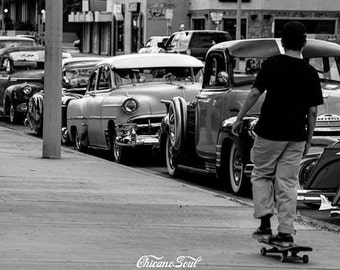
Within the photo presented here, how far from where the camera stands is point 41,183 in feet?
43.4

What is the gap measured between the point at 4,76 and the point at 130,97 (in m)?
11.5

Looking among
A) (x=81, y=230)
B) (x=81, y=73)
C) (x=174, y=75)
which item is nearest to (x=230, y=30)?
(x=81, y=73)

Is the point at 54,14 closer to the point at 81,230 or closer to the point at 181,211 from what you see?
the point at 181,211

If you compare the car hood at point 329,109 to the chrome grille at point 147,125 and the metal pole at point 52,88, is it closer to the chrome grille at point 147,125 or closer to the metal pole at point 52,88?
the chrome grille at point 147,125

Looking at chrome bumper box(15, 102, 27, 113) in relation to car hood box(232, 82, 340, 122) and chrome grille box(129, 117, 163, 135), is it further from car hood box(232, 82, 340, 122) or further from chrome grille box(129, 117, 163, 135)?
car hood box(232, 82, 340, 122)

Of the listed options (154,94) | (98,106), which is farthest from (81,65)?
(154,94)

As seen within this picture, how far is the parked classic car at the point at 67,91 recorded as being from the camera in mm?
22656

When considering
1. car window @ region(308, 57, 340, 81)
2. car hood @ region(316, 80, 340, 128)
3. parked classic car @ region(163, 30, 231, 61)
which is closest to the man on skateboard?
car hood @ region(316, 80, 340, 128)

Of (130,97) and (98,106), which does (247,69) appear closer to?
(130,97)

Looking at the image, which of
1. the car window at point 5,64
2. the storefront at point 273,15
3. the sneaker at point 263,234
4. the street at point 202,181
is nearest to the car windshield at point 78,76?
the street at point 202,181

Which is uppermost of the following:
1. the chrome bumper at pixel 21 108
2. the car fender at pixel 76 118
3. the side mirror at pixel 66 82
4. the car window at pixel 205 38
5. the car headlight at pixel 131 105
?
the car headlight at pixel 131 105

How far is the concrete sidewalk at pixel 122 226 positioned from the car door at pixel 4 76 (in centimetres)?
1347

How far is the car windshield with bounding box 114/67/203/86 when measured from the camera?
18766mm

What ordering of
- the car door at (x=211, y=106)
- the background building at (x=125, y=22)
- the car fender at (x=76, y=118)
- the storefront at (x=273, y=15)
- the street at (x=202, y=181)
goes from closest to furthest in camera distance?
the street at (x=202, y=181) < the car door at (x=211, y=106) < the car fender at (x=76, y=118) < the storefront at (x=273, y=15) < the background building at (x=125, y=22)
